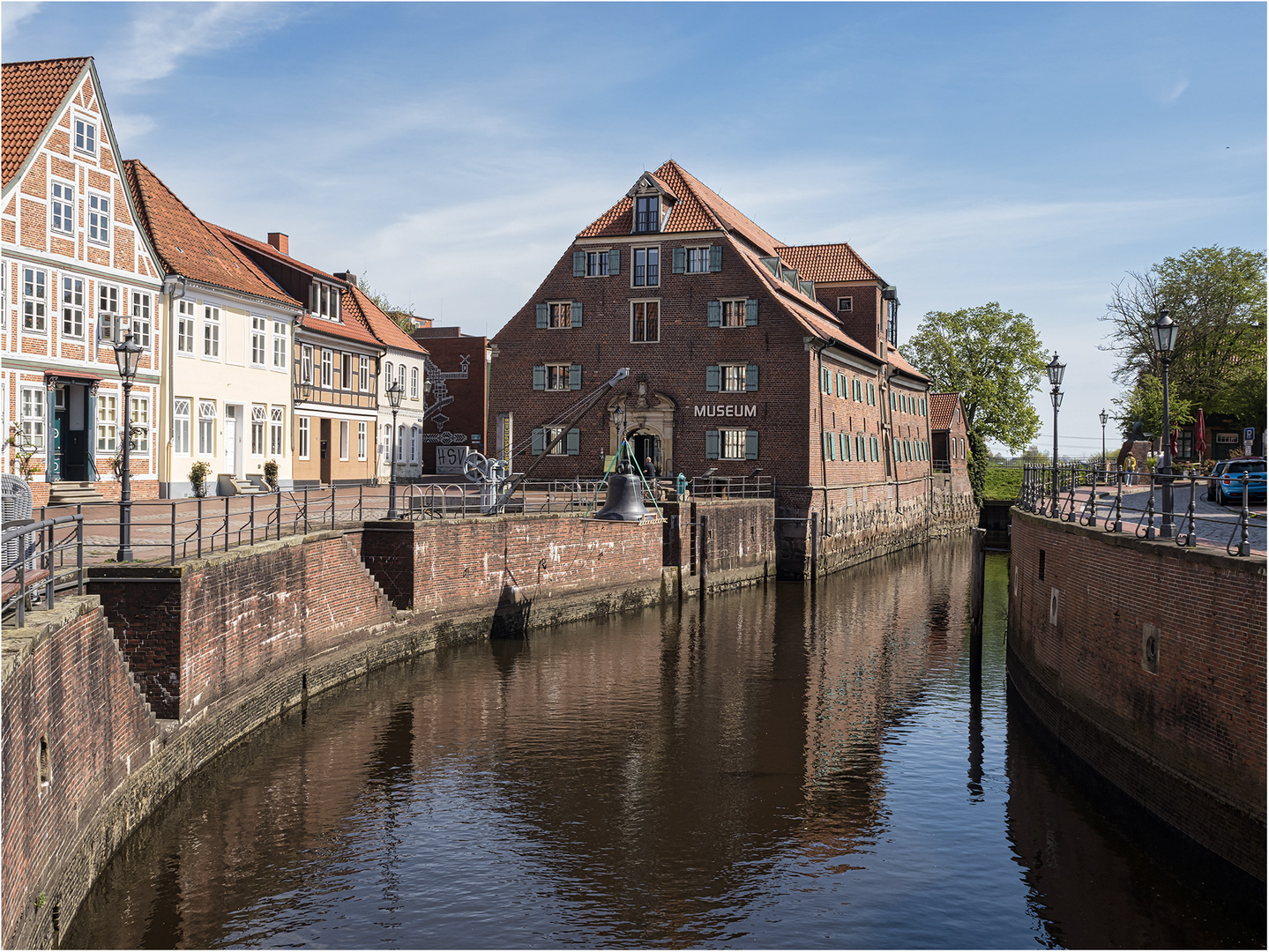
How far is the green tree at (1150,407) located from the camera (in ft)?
154

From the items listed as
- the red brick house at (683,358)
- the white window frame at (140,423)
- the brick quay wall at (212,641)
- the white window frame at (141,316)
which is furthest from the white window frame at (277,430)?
the brick quay wall at (212,641)

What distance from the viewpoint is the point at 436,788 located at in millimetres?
15422

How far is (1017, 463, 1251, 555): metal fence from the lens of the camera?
12.8m

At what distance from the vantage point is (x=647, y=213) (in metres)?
43.5

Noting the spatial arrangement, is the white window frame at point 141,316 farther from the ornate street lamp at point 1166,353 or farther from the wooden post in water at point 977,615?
the ornate street lamp at point 1166,353

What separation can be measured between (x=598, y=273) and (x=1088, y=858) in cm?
3438

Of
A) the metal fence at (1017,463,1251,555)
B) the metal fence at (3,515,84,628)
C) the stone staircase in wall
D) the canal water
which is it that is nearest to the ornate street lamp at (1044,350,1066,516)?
the metal fence at (1017,463,1251,555)

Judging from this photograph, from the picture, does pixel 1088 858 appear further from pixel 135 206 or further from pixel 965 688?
pixel 135 206

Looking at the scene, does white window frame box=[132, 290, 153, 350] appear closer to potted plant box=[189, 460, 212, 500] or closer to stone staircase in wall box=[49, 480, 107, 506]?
potted plant box=[189, 460, 212, 500]

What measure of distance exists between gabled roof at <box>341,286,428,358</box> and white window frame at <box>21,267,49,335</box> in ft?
64.0

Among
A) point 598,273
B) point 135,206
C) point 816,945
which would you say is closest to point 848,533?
point 598,273

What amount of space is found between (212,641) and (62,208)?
17.4 meters

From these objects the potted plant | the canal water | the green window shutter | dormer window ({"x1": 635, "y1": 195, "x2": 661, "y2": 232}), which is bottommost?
the canal water

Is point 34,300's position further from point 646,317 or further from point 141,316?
point 646,317
